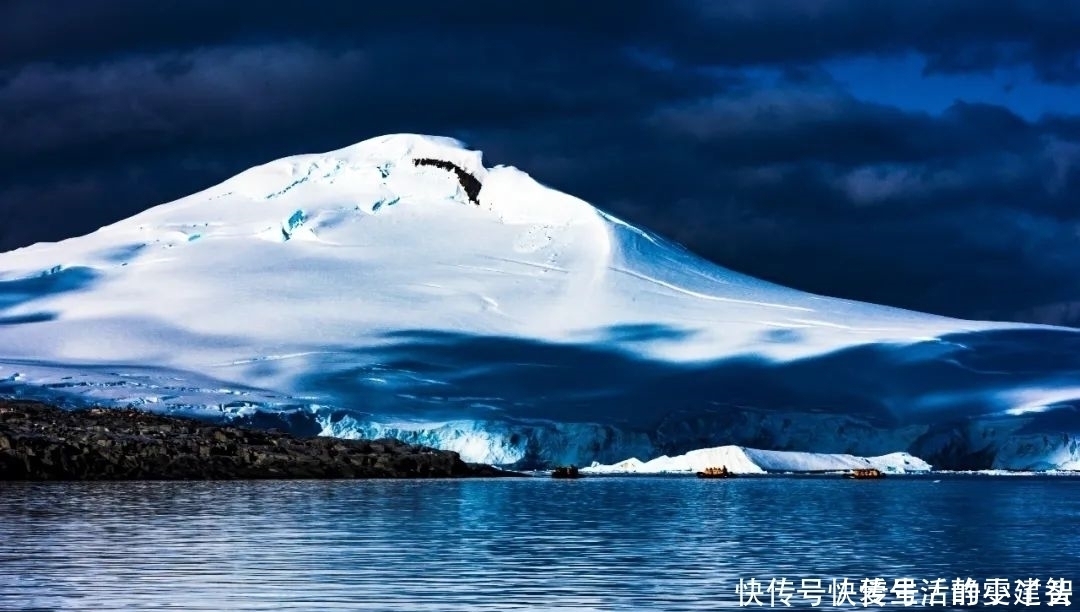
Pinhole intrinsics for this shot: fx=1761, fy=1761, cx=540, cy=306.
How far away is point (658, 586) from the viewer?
24938 mm

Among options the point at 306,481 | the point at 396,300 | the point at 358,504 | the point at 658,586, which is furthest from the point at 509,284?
the point at 658,586

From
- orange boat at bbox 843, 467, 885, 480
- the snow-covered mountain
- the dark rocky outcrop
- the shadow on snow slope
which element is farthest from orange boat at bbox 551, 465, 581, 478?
the dark rocky outcrop

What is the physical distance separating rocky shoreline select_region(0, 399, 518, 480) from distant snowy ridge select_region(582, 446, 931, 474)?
6957 millimetres

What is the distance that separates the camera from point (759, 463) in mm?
85188

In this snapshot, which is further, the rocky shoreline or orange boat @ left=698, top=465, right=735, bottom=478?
orange boat @ left=698, top=465, right=735, bottom=478

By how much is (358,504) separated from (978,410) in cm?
5021

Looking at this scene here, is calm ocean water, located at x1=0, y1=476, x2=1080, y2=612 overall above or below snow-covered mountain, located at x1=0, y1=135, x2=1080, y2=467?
below

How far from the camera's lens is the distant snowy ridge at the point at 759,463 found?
83875mm

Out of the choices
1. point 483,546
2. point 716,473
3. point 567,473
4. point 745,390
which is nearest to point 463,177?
point 745,390

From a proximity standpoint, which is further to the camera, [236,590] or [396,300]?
[396,300]

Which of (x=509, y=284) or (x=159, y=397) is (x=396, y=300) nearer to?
(x=509, y=284)

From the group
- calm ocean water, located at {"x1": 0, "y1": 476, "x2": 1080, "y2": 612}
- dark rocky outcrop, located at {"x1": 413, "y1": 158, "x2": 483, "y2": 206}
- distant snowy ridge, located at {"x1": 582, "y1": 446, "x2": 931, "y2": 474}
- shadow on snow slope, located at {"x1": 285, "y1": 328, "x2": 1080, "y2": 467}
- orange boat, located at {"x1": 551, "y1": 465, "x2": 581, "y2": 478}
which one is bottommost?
calm ocean water, located at {"x1": 0, "y1": 476, "x2": 1080, "y2": 612}

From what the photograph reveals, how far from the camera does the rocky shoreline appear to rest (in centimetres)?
6969

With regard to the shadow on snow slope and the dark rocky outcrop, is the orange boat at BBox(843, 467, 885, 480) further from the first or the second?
the dark rocky outcrop
